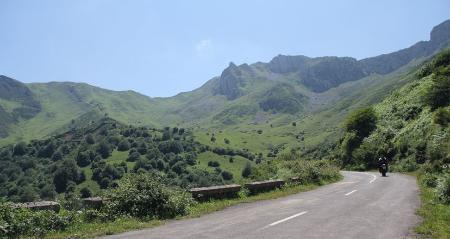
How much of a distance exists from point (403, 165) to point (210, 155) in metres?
137

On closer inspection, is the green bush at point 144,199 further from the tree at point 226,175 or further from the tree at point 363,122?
the tree at point 226,175

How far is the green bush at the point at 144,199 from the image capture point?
1543cm

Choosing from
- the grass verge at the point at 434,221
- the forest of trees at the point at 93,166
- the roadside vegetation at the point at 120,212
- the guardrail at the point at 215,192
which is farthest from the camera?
the forest of trees at the point at 93,166

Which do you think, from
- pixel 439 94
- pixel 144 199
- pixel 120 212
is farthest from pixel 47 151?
pixel 120 212

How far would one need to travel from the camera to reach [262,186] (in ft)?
81.0

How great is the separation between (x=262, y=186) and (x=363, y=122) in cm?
6037

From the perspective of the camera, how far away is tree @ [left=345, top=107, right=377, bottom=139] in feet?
260

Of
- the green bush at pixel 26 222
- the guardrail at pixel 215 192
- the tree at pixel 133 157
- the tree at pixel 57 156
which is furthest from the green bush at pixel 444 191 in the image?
the tree at pixel 57 156

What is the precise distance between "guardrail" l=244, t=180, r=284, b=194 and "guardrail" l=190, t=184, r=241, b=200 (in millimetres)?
1043

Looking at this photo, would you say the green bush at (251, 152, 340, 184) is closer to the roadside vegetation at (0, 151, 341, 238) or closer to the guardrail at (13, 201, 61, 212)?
the roadside vegetation at (0, 151, 341, 238)

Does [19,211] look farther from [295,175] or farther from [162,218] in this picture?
[295,175]

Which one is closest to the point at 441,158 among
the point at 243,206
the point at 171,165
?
the point at 243,206

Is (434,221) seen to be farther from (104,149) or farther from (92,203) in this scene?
(104,149)

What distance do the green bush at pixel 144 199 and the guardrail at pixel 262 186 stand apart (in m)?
6.83
